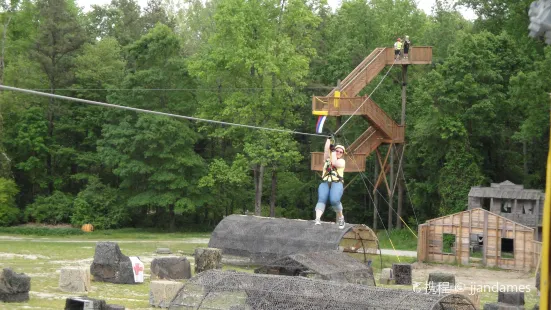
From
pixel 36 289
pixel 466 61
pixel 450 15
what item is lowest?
pixel 36 289

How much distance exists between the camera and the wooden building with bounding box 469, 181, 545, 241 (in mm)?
39906

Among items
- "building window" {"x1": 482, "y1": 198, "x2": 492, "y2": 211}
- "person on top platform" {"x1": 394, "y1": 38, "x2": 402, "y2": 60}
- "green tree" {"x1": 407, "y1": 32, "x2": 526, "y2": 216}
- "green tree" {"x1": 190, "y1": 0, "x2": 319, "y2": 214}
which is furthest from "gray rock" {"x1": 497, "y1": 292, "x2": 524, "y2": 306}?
"green tree" {"x1": 190, "y1": 0, "x2": 319, "y2": 214}

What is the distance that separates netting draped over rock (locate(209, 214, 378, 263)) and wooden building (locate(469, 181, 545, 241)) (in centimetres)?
974

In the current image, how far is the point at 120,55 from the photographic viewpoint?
62.8 meters

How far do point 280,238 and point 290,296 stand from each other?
45.2 feet

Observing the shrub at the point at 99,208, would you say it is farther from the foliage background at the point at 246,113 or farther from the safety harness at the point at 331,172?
the safety harness at the point at 331,172

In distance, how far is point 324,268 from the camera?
79.4 feet

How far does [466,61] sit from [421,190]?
342 inches

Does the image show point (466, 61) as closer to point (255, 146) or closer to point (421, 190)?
point (421, 190)

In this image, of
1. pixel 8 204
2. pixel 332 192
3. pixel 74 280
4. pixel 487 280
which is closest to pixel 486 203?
pixel 487 280

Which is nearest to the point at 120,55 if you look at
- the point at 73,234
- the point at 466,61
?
the point at 73,234

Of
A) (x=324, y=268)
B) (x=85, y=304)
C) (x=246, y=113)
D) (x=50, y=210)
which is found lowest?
(x=85, y=304)

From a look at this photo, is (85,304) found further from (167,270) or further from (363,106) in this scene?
(363,106)

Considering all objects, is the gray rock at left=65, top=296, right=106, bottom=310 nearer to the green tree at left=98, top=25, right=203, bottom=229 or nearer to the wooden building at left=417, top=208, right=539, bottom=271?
the wooden building at left=417, top=208, right=539, bottom=271
